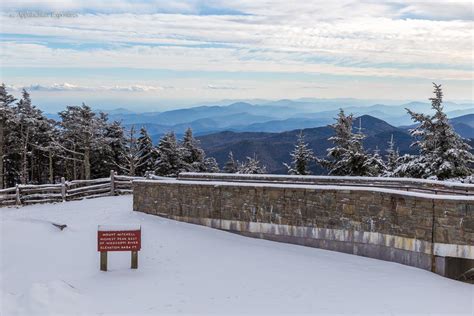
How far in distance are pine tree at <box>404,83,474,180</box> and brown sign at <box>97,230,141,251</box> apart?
17016mm

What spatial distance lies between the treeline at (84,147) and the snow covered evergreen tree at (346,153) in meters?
14.7

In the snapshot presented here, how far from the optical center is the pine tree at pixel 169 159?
4041 cm

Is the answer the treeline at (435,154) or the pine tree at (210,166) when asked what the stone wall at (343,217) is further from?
the pine tree at (210,166)

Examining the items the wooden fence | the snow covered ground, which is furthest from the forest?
the snow covered ground

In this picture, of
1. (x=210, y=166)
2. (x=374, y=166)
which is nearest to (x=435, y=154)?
(x=374, y=166)

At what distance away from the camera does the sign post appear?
1080 centimetres

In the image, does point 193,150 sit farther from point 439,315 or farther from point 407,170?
point 439,315

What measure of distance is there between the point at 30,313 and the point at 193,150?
3673cm

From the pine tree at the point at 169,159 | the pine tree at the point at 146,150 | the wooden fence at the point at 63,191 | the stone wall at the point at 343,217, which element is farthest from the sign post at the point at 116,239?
the pine tree at the point at 146,150

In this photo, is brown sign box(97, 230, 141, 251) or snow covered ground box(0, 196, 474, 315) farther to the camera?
brown sign box(97, 230, 141, 251)

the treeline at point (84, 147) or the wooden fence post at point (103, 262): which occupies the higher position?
the treeline at point (84, 147)

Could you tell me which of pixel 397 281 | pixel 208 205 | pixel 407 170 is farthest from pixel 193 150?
pixel 397 281

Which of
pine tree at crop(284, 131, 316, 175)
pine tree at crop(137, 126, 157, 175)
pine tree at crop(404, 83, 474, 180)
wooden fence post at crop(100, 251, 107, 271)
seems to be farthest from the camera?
pine tree at crop(137, 126, 157, 175)

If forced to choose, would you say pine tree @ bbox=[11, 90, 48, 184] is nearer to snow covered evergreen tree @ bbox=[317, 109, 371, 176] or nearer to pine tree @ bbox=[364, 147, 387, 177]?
snow covered evergreen tree @ bbox=[317, 109, 371, 176]
